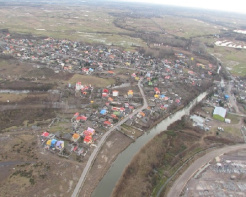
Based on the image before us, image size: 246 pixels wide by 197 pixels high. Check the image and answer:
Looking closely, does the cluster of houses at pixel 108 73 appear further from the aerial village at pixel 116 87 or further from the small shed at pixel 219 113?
the small shed at pixel 219 113

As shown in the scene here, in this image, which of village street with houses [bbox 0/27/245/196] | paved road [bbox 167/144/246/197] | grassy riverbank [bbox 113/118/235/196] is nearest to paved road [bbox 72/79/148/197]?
village street with houses [bbox 0/27/245/196]

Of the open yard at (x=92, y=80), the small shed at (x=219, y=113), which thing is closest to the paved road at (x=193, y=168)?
the small shed at (x=219, y=113)

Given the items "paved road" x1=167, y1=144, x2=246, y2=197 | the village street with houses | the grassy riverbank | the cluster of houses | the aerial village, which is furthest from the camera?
the cluster of houses

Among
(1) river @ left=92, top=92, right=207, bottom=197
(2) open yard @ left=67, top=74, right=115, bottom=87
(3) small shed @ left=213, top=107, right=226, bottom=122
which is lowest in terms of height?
(1) river @ left=92, top=92, right=207, bottom=197

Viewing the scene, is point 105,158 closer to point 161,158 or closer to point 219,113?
point 161,158

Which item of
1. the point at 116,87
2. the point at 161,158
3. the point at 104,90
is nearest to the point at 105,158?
the point at 161,158

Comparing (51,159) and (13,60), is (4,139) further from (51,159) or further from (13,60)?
(13,60)

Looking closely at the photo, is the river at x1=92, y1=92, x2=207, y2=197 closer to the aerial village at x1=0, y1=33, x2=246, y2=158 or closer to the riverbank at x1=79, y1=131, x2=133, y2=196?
the riverbank at x1=79, y1=131, x2=133, y2=196

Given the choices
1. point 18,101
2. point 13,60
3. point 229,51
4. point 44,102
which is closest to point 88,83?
point 44,102
